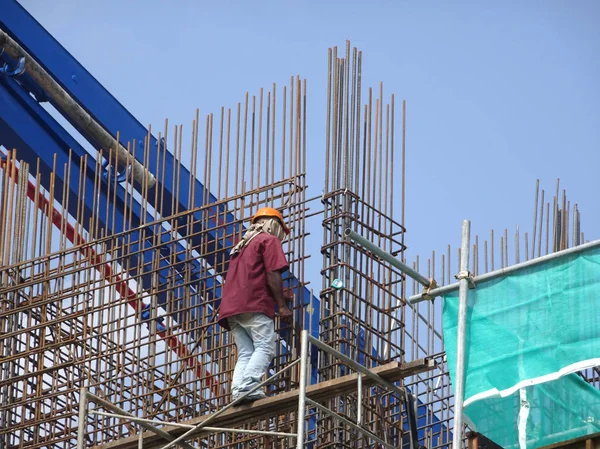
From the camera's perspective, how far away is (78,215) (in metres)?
21.5

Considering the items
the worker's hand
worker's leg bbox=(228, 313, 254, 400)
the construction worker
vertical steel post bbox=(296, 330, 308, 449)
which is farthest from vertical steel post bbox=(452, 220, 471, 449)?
worker's leg bbox=(228, 313, 254, 400)

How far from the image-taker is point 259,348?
17.9 metres

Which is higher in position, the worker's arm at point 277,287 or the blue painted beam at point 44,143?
the blue painted beam at point 44,143

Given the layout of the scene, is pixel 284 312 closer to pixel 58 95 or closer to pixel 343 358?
pixel 343 358

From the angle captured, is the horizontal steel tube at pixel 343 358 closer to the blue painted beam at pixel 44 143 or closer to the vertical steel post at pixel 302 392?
the vertical steel post at pixel 302 392

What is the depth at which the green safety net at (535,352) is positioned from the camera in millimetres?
16328

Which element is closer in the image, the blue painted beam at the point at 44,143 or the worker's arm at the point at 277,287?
the worker's arm at the point at 277,287

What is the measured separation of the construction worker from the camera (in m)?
17.8

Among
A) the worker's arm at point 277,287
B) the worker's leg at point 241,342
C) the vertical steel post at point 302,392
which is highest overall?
the worker's arm at point 277,287

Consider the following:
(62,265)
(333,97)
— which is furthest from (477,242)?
(62,265)

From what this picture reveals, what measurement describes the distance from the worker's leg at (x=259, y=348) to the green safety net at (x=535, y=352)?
197 centimetres

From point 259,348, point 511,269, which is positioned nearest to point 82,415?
point 259,348

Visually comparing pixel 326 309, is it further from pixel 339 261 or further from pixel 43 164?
pixel 43 164

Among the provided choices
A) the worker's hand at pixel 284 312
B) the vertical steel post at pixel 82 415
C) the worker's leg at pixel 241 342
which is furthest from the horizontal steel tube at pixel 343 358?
the vertical steel post at pixel 82 415
